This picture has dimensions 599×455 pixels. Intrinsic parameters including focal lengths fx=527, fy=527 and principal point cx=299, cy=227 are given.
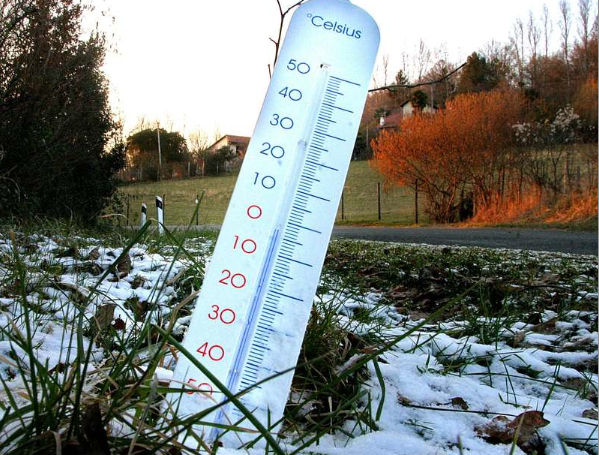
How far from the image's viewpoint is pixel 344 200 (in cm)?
2875

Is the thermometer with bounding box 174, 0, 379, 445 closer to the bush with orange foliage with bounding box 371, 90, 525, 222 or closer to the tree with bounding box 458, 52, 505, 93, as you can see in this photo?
the bush with orange foliage with bounding box 371, 90, 525, 222

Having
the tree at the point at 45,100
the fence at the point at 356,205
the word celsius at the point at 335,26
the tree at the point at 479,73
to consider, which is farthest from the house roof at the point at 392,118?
the word celsius at the point at 335,26

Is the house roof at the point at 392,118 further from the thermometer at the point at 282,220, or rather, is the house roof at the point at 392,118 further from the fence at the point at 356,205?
the thermometer at the point at 282,220

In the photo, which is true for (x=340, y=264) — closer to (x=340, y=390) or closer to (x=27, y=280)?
(x=27, y=280)

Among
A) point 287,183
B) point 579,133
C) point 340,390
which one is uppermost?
point 579,133

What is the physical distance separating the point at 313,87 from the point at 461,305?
2178 mm

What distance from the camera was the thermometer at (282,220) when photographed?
120 cm

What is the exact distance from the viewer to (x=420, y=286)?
12.8ft

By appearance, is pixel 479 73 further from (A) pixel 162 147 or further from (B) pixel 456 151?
(A) pixel 162 147

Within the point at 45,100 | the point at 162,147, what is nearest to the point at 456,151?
the point at 45,100

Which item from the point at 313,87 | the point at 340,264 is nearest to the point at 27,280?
the point at 313,87

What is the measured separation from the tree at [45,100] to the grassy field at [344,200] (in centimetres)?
1100

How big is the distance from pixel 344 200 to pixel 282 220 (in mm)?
27628

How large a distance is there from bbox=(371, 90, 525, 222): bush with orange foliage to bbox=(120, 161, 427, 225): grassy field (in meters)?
2.05
